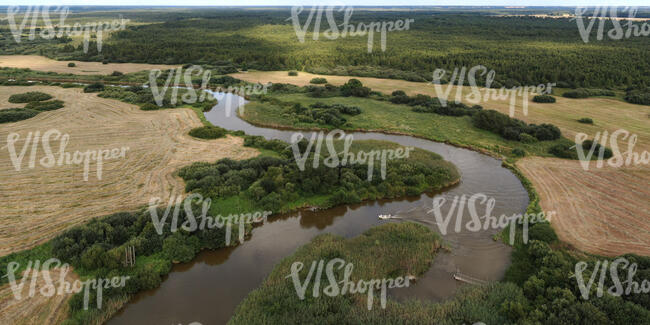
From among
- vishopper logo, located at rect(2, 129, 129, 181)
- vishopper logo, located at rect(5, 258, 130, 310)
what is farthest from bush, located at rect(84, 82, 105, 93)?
vishopper logo, located at rect(5, 258, 130, 310)

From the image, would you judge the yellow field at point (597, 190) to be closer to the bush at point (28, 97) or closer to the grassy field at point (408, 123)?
the grassy field at point (408, 123)


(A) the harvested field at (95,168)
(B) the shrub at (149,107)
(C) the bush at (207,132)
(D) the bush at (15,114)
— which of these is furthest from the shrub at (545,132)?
(D) the bush at (15,114)

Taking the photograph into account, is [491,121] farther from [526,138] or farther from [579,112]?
[579,112]

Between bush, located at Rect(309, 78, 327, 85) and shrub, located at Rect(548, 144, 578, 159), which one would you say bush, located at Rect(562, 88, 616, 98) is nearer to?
shrub, located at Rect(548, 144, 578, 159)

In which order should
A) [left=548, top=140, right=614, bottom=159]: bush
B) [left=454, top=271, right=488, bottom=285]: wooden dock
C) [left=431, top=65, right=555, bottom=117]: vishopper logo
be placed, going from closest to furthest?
1. [left=454, top=271, right=488, bottom=285]: wooden dock
2. [left=548, top=140, right=614, bottom=159]: bush
3. [left=431, top=65, right=555, bottom=117]: vishopper logo

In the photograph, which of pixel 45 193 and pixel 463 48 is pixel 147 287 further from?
pixel 463 48

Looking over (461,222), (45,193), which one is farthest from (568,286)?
(45,193)
